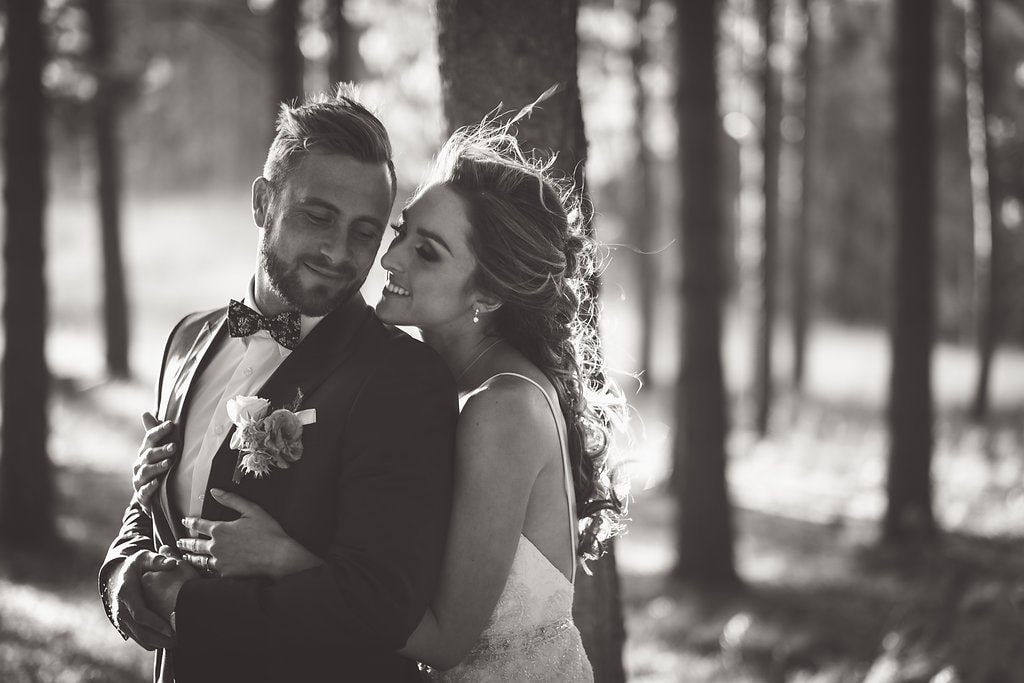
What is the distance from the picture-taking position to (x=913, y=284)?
32.8 feet

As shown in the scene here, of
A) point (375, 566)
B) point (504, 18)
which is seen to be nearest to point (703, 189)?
point (504, 18)

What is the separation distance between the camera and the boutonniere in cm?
278

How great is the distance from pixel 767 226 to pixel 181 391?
53.5 ft

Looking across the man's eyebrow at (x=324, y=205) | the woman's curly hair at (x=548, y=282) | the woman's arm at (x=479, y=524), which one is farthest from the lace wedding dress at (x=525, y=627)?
the man's eyebrow at (x=324, y=205)

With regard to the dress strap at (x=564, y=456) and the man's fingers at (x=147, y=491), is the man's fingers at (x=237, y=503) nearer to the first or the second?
the man's fingers at (x=147, y=491)

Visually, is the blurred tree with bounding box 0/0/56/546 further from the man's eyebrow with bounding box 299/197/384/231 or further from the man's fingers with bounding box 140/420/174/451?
the man's eyebrow with bounding box 299/197/384/231

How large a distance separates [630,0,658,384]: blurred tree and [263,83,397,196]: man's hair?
54.1 ft

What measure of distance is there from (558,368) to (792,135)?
95.5 feet

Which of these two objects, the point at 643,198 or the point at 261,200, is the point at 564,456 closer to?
the point at 261,200

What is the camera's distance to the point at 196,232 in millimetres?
41969

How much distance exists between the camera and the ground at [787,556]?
6270mm

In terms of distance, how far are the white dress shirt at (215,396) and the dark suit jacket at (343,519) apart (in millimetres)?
45

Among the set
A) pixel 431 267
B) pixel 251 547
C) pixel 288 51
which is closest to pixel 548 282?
pixel 431 267

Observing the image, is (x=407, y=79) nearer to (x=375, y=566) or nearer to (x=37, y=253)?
(x=37, y=253)
